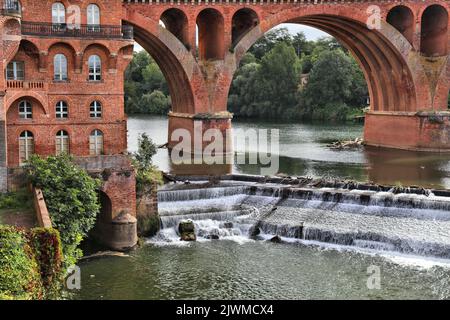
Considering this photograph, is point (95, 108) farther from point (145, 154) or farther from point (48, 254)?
point (48, 254)

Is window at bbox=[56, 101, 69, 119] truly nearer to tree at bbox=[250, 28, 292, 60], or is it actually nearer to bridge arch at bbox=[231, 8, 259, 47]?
bridge arch at bbox=[231, 8, 259, 47]

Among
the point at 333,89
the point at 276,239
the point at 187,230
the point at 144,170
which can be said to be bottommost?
the point at 276,239

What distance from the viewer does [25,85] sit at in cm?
3238

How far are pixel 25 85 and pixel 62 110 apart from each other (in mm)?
2484

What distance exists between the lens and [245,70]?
10381 centimetres

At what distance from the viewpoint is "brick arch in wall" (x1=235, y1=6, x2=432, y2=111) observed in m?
53.6

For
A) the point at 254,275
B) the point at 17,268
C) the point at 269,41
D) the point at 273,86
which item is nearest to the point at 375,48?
the point at 254,275

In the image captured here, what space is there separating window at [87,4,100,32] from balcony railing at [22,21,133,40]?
11 cm

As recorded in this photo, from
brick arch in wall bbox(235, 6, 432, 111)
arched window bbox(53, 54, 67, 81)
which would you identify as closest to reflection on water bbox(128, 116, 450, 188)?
brick arch in wall bbox(235, 6, 432, 111)

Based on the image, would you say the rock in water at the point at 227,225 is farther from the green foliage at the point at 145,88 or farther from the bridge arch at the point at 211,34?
the green foliage at the point at 145,88

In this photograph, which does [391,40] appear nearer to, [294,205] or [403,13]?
[403,13]
